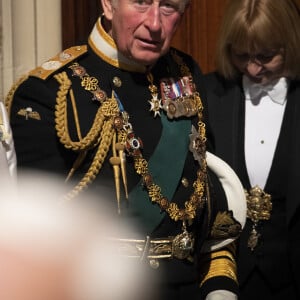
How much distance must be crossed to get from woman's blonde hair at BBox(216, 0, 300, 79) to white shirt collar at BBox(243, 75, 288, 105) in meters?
0.04

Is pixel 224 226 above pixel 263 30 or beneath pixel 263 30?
beneath

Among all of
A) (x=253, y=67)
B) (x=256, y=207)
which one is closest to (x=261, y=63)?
(x=253, y=67)

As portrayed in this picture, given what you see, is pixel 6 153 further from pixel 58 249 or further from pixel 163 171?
pixel 163 171

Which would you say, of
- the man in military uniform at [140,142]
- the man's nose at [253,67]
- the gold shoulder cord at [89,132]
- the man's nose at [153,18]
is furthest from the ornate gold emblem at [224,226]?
the man's nose at [253,67]

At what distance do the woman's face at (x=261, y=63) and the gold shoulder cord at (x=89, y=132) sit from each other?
808 millimetres

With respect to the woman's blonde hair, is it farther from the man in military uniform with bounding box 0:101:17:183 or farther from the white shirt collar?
the man in military uniform with bounding box 0:101:17:183

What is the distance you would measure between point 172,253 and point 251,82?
2.96 feet

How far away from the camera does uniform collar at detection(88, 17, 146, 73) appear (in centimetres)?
211

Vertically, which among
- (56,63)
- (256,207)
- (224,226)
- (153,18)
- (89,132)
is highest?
(153,18)

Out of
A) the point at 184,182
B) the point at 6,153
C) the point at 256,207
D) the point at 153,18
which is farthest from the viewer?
the point at 256,207

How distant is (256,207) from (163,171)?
683mm

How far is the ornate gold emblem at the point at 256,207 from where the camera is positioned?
272cm

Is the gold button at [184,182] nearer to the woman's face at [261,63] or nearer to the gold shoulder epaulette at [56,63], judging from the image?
the gold shoulder epaulette at [56,63]

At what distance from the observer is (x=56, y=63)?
210 centimetres
